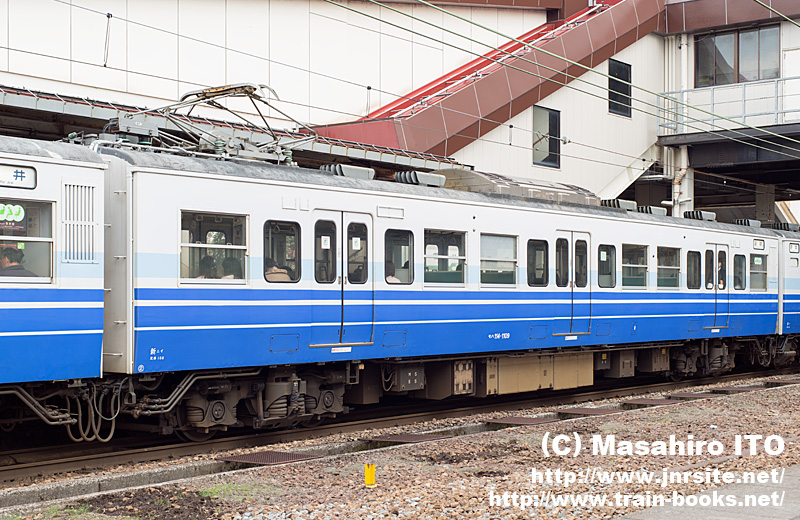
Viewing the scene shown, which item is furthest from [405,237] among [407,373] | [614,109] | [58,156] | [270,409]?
[614,109]

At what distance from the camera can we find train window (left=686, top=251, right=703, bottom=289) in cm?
1873

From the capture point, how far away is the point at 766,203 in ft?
122

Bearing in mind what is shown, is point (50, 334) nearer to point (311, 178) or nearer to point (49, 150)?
point (49, 150)

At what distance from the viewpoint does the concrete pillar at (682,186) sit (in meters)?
30.6

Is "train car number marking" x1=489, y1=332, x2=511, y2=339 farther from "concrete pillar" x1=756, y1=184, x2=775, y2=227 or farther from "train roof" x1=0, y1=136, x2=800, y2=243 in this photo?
"concrete pillar" x1=756, y1=184, x2=775, y2=227

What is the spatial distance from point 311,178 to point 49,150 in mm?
3432

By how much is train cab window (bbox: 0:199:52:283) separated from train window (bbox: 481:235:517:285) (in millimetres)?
6827

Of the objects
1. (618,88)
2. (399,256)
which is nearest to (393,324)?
(399,256)

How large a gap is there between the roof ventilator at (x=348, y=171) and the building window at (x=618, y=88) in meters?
17.3

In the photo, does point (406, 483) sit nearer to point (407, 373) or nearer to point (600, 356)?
point (407, 373)

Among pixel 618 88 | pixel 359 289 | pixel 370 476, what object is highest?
pixel 618 88

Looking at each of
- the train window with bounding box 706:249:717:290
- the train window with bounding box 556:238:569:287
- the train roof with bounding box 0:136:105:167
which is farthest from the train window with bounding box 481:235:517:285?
the train window with bounding box 706:249:717:290

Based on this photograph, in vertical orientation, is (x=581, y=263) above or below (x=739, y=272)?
above

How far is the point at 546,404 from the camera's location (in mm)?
16531
